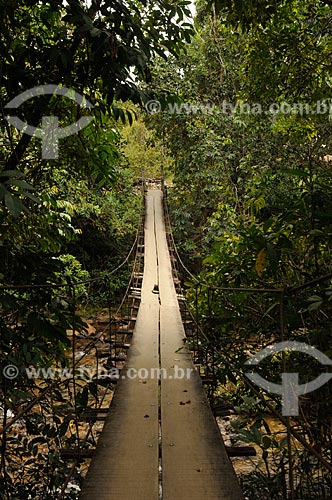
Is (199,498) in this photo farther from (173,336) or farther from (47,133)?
(173,336)

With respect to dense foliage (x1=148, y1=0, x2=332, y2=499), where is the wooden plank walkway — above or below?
below

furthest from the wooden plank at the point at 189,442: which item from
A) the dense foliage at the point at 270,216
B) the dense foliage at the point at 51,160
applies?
the dense foliage at the point at 51,160

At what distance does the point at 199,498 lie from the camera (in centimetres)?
129

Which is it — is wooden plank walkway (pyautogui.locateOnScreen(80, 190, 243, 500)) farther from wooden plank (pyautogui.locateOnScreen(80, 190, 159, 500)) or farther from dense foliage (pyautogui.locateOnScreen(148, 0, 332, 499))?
dense foliage (pyautogui.locateOnScreen(148, 0, 332, 499))

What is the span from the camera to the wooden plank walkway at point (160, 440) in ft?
4.40

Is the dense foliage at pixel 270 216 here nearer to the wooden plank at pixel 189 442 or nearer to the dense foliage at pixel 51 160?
the wooden plank at pixel 189 442

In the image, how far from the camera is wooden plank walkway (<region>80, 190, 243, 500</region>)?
4.40 feet

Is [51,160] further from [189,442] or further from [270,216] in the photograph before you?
[270,216]

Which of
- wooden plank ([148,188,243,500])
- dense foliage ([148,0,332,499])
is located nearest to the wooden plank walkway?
wooden plank ([148,188,243,500])

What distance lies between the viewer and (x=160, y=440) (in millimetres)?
1669

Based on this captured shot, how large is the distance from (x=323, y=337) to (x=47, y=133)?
1347mm

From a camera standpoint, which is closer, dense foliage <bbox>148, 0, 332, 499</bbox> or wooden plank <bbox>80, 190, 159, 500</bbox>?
wooden plank <bbox>80, 190, 159, 500</bbox>

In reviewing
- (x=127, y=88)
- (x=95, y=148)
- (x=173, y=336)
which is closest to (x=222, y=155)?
(x=173, y=336)

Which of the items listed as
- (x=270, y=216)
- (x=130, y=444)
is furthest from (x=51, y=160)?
(x=270, y=216)
